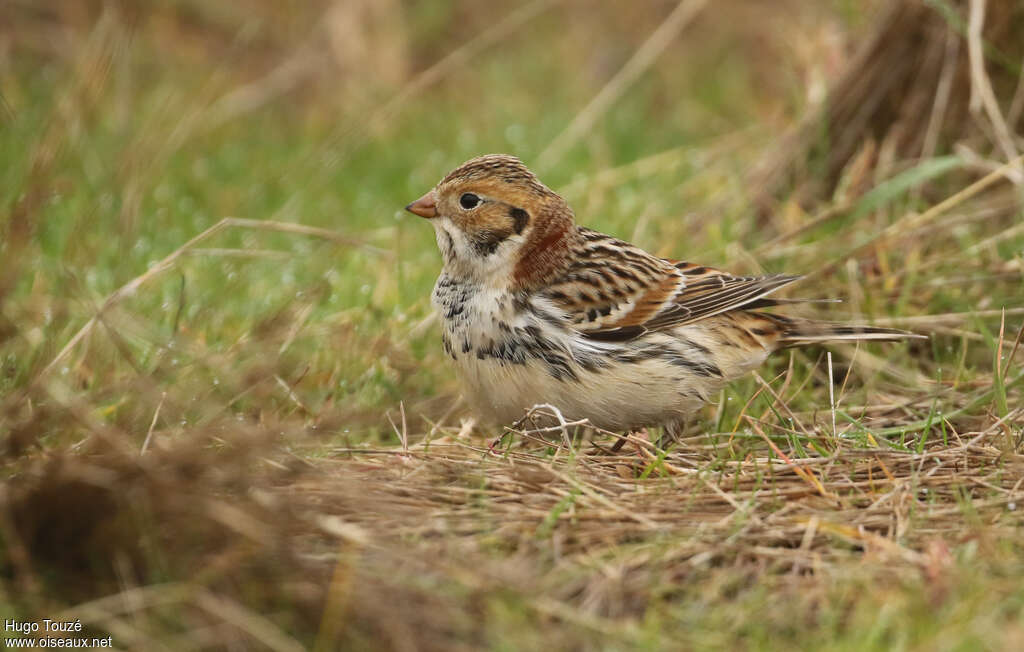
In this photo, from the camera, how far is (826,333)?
17.7 ft

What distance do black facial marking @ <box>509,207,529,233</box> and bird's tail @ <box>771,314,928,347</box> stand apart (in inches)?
45.8

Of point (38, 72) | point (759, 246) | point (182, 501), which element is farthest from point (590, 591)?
point (38, 72)

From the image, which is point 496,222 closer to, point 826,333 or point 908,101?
point 826,333

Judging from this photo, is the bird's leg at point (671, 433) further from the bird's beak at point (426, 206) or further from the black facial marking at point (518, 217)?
the bird's beak at point (426, 206)

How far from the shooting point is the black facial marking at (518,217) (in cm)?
516

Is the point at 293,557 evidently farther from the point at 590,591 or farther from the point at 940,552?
the point at 940,552

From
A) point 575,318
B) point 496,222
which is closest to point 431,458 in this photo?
point 575,318

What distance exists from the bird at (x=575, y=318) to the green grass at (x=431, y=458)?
253mm

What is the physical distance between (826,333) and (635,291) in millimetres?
851

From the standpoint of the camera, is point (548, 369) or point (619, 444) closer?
point (548, 369)

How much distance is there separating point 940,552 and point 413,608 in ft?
4.87

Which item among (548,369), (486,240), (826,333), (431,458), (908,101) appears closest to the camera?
(431,458)

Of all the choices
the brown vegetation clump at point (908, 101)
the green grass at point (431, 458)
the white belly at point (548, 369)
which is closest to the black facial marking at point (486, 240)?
the white belly at point (548, 369)

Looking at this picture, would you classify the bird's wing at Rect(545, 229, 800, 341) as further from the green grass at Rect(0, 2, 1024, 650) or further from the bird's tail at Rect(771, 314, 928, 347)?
the green grass at Rect(0, 2, 1024, 650)
